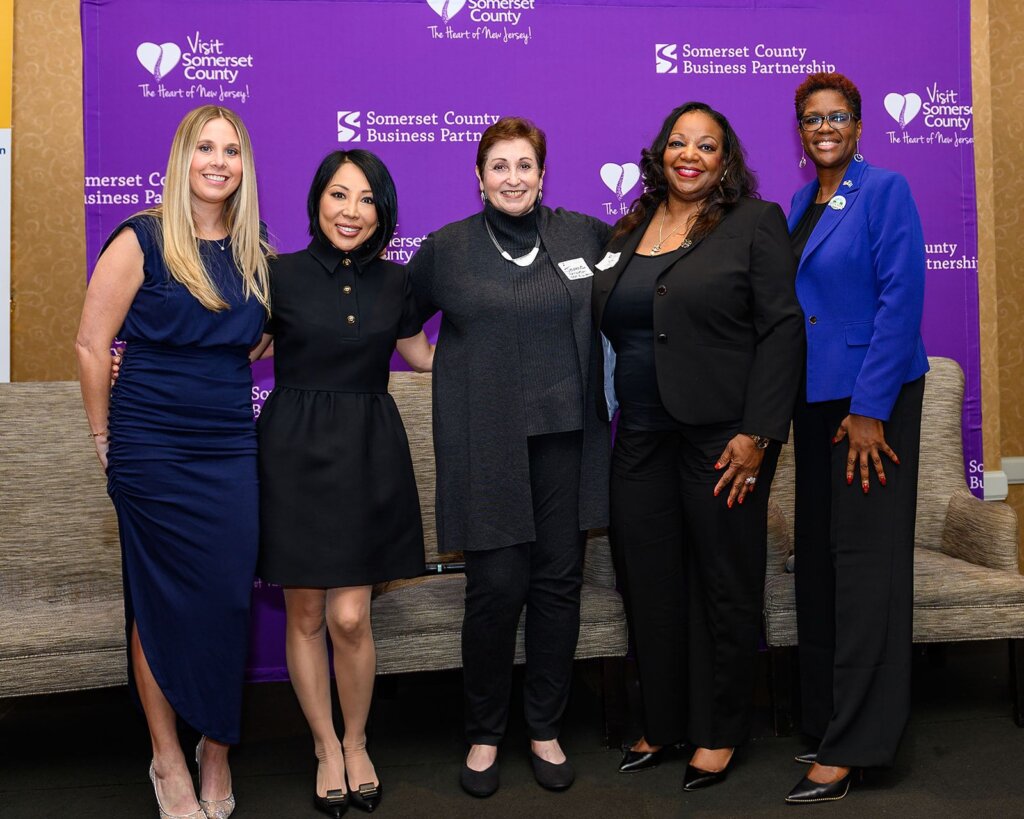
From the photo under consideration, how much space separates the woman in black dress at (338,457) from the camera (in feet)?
7.48

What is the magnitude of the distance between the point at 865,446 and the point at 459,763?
142 centimetres

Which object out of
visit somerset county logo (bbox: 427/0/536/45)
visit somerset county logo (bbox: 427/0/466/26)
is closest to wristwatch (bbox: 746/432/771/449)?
visit somerset county logo (bbox: 427/0/536/45)

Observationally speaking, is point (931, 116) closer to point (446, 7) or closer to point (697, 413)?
point (446, 7)

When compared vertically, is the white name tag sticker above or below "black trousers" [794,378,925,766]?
above

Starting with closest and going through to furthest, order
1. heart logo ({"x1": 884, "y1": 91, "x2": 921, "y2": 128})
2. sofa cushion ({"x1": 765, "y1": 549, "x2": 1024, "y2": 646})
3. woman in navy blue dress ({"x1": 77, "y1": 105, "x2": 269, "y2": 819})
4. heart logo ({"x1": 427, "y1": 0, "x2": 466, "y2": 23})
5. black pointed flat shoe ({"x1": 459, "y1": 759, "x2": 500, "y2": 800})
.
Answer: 1. woman in navy blue dress ({"x1": 77, "y1": 105, "x2": 269, "y2": 819})
2. black pointed flat shoe ({"x1": 459, "y1": 759, "x2": 500, "y2": 800})
3. sofa cushion ({"x1": 765, "y1": 549, "x2": 1024, "y2": 646})
4. heart logo ({"x1": 427, "y1": 0, "x2": 466, "y2": 23})
5. heart logo ({"x1": 884, "y1": 91, "x2": 921, "y2": 128})

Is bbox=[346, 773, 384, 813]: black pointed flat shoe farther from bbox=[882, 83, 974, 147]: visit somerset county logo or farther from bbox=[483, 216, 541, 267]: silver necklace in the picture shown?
bbox=[882, 83, 974, 147]: visit somerset county logo

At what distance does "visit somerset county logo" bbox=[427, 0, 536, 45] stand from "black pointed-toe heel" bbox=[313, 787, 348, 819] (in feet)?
8.52

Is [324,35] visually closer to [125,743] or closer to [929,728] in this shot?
[125,743]

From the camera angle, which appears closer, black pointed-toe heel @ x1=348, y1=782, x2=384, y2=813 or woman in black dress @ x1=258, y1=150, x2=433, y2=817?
woman in black dress @ x1=258, y1=150, x2=433, y2=817

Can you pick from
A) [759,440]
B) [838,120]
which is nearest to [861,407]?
[759,440]

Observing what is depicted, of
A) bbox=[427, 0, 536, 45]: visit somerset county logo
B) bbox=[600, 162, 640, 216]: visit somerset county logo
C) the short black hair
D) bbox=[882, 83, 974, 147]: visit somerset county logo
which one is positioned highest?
bbox=[427, 0, 536, 45]: visit somerset county logo

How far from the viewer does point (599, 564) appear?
9.73 feet

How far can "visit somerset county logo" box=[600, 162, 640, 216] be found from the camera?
3.59 m

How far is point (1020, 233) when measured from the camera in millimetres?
4254
